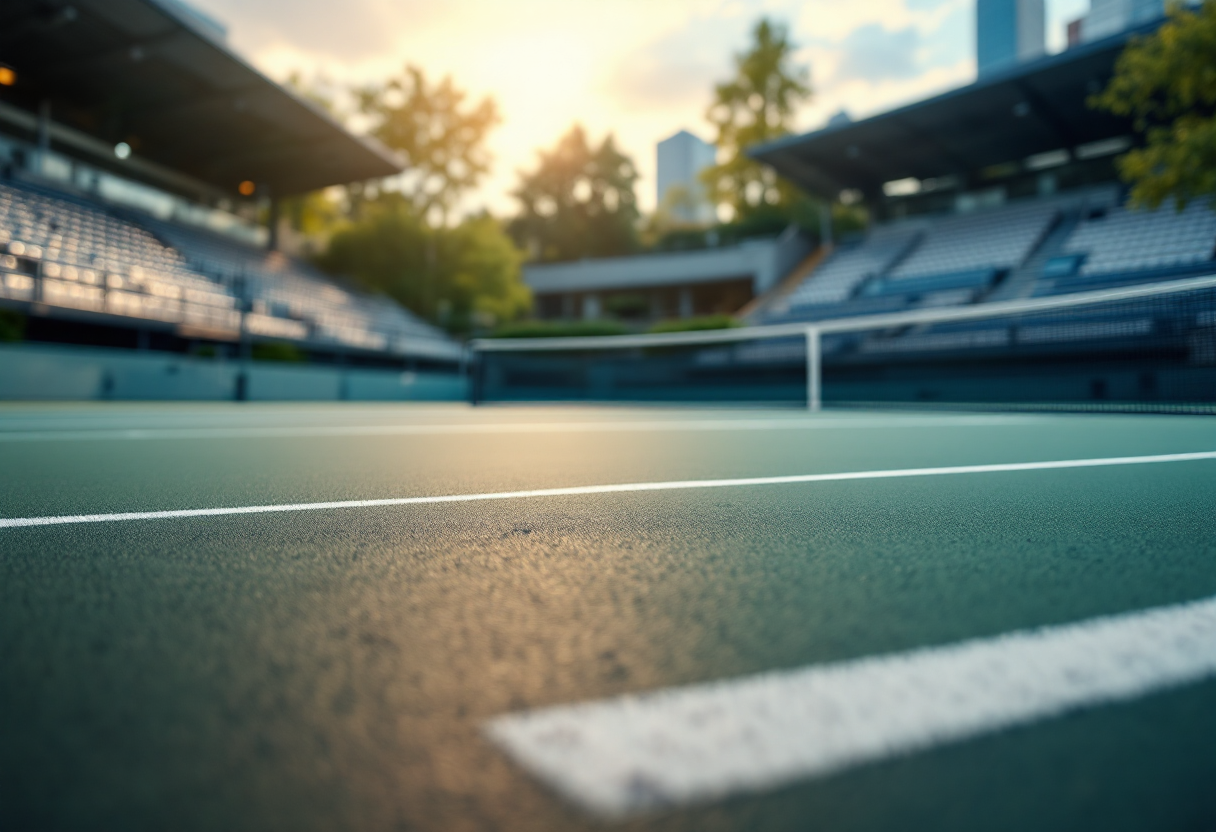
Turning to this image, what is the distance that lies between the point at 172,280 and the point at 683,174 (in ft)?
78.3

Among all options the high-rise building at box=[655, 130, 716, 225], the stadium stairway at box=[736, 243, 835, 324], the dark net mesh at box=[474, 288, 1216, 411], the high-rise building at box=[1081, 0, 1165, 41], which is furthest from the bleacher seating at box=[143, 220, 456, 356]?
the high-rise building at box=[1081, 0, 1165, 41]

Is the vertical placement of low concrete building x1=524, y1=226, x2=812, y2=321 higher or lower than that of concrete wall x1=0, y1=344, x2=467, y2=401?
higher

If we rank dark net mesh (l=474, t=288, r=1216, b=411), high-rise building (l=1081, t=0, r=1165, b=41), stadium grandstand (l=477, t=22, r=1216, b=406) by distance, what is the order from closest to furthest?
dark net mesh (l=474, t=288, r=1216, b=411)
stadium grandstand (l=477, t=22, r=1216, b=406)
high-rise building (l=1081, t=0, r=1165, b=41)

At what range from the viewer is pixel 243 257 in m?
21.7

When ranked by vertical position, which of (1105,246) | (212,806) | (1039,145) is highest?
(1039,145)

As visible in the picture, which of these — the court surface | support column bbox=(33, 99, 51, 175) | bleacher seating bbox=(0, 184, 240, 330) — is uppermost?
support column bbox=(33, 99, 51, 175)

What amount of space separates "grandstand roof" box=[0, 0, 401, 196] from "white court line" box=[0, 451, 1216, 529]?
18.4 meters

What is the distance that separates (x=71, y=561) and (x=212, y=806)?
0.89 metres

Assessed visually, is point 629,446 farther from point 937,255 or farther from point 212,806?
point 937,255

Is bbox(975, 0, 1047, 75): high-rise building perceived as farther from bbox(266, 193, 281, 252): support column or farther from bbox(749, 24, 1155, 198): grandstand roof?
bbox(266, 193, 281, 252): support column

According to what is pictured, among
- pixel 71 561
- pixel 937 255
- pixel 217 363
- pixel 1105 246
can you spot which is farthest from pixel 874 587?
pixel 937 255

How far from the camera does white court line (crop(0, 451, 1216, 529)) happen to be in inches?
61.7

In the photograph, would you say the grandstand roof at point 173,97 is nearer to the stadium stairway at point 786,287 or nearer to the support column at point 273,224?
the support column at point 273,224

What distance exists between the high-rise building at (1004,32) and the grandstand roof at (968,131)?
11.7 feet
